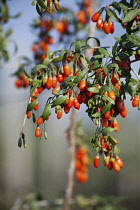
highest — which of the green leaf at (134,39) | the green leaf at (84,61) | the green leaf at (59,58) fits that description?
the green leaf at (59,58)

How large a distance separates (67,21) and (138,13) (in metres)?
1.59

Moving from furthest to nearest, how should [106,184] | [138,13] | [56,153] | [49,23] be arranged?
[56,153] → [106,184] → [49,23] → [138,13]

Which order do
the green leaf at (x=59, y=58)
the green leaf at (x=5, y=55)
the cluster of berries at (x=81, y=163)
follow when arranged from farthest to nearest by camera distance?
the cluster of berries at (x=81, y=163) < the green leaf at (x=5, y=55) < the green leaf at (x=59, y=58)

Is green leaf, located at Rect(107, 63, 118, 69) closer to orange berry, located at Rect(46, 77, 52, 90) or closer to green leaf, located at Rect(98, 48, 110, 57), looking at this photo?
green leaf, located at Rect(98, 48, 110, 57)

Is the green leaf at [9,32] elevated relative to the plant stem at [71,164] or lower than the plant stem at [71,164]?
elevated

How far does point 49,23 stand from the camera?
8.11 feet

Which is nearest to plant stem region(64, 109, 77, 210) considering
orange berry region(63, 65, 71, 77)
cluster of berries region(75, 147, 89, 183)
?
cluster of berries region(75, 147, 89, 183)

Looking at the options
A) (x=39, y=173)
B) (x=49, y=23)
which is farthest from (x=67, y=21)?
(x=39, y=173)

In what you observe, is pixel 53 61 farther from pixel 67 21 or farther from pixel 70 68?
pixel 67 21

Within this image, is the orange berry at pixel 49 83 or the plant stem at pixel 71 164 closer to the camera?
the orange berry at pixel 49 83

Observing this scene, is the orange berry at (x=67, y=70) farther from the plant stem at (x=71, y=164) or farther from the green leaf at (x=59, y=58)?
the plant stem at (x=71, y=164)

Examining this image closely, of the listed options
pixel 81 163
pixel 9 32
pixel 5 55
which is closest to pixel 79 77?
pixel 5 55

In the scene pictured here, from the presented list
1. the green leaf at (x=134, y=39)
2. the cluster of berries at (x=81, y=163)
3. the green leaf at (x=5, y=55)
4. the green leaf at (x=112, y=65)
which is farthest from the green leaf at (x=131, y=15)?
the cluster of berries at (x=81, y=163)

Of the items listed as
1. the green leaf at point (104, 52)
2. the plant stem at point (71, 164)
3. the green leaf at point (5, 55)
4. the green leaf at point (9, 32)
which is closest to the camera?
the green leaf at point (104, 52)
